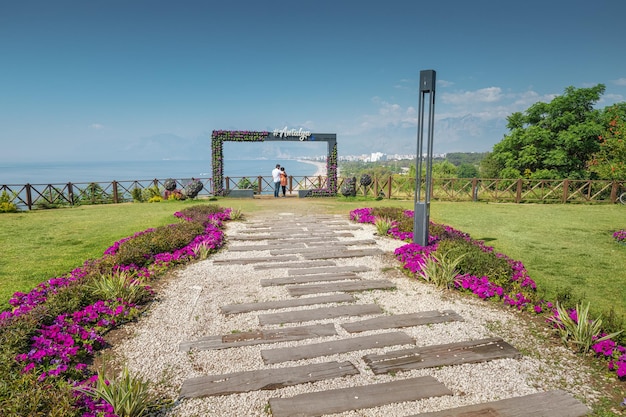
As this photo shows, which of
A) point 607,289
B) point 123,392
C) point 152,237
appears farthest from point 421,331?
point 152,237

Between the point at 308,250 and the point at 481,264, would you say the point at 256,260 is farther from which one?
the point at 481,264

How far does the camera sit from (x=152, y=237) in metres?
7.99

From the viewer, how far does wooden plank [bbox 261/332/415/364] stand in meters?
3.94

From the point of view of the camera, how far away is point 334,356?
3975mm

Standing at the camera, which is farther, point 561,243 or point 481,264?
point 561,243

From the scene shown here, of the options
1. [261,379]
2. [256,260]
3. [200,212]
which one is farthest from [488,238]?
[200,212]

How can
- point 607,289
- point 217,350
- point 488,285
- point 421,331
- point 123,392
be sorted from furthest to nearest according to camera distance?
point 607,289 < point 488,285 < point 421,331 < point 217,350 < point 123,392

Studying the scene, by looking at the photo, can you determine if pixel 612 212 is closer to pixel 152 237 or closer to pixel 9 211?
pixel 152 237

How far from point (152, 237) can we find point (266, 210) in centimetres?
764

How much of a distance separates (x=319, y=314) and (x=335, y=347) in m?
0.89

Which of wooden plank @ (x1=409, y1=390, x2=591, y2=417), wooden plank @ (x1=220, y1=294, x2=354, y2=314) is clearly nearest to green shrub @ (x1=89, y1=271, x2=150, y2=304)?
wooden plank @ (x1=220, y1=294, x2=354, y2=314)

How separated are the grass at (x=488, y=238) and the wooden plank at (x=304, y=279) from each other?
316 centimetres

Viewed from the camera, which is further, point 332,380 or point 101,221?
point 101,221

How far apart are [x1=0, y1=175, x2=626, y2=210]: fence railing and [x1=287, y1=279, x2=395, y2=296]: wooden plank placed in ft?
47.4
